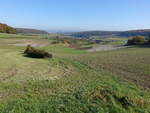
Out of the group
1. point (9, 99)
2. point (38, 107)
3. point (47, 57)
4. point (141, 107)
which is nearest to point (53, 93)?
point (38, 107)

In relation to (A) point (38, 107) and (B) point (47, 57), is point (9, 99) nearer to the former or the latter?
(A) point (38, 107)

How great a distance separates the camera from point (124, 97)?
283 inches

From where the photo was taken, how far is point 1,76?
8562 mm

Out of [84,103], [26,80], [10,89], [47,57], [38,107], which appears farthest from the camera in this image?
[47,57]

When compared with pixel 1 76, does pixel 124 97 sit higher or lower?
lower

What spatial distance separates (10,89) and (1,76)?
2.11 meters

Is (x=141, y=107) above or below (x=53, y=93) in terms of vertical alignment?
below

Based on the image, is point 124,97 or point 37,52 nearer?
point 124,97

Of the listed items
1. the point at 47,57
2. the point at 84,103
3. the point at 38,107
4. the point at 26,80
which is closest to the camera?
the point at 38,107

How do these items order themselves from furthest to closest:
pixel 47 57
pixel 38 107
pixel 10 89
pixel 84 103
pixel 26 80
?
pixel 47 57 < pixel 26 80 < pixel 10 89 < pixel 84 103 < pixel 38 107

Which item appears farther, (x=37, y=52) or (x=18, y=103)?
(x=37, y=52)

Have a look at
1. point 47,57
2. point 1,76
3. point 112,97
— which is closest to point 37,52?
point 47,57

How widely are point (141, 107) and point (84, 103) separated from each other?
2645mm

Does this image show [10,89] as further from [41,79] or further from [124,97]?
[124,97]
